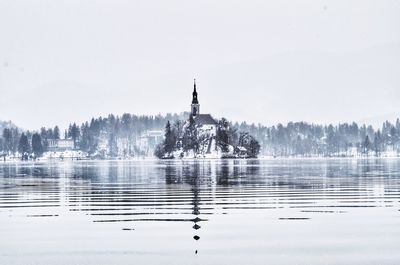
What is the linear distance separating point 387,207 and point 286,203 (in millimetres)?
5797

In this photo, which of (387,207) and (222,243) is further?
(387,207)

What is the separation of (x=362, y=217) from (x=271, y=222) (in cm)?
431

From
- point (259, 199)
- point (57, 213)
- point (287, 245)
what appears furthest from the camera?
point (259, 199)

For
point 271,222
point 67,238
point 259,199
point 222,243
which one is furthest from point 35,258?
point 259,199

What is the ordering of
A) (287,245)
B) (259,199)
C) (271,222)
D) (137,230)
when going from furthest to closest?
1. (259,199)
2. (271,222)
3. (137,230)
4. (287,245)

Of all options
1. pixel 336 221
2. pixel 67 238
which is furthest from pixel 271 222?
pixel 67 238

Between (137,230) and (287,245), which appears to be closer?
(287,245)

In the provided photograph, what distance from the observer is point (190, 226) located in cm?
2923

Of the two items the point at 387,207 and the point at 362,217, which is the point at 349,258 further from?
the point at 387,207

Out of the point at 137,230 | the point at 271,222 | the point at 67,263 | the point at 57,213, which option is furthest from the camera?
the point at 57,213

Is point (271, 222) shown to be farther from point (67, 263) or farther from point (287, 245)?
point (67, 263)

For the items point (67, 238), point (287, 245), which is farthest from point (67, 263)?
point (287, 245)

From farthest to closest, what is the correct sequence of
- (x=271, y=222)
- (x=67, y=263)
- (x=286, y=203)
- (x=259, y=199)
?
(x=259, y=199)
(x=286, y=203)
(x=271, y=222)
(x=67, y=263)

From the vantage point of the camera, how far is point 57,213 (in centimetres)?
3597
